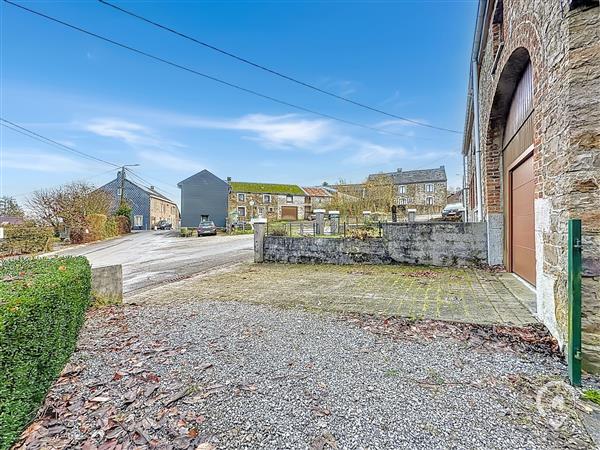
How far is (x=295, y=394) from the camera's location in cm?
221

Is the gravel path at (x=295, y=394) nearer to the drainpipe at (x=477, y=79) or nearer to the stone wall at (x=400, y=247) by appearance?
the stone wall at (x=400, y=247)

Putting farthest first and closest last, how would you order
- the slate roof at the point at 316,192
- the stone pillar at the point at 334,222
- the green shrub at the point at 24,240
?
1. the slate roof at the point at 316,192
2. the stone pillar at the point at 334,222
3. the green shrub at the point at 24,240

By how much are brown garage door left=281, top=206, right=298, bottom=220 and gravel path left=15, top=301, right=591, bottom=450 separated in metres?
40.4

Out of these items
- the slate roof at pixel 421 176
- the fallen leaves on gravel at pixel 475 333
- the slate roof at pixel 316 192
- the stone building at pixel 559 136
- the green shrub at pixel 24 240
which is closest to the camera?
the stone building at pixel 559 136

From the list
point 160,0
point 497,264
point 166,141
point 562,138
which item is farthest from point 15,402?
point 166,141

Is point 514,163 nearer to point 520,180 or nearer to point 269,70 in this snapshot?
point 520,180

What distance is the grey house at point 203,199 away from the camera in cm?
3675

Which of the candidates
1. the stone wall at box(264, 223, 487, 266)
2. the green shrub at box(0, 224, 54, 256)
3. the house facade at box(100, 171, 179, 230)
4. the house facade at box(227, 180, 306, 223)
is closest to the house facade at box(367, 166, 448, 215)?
the house facade at box(227, 180, 306, 223)

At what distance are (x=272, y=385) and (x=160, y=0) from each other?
793 cm

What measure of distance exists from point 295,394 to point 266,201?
1629 inches

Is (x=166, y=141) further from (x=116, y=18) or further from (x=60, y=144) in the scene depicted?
(x=116, y=18)

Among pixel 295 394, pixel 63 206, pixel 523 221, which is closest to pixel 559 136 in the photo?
pixel 295 394

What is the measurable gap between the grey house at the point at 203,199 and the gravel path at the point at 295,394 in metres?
34.9

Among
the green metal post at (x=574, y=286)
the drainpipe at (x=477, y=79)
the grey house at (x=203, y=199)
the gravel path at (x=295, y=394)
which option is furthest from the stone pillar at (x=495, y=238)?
the grey house at (x=203, y=199)
